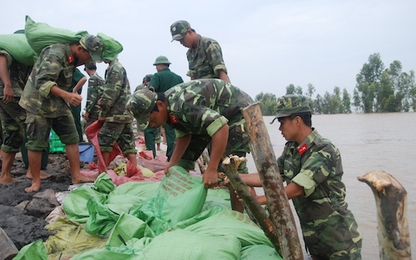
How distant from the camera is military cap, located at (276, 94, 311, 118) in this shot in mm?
2266

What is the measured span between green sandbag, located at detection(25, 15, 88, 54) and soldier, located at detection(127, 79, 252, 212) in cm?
165

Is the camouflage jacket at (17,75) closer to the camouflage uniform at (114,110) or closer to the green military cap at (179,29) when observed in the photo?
the camouflage uniform at (114,110)

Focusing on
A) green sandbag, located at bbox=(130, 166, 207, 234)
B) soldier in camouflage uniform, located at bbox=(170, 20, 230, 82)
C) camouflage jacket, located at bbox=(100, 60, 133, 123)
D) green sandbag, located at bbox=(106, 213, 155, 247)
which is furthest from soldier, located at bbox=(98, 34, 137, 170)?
green sandbag, located at bbox=(106, 213, 155, 247)

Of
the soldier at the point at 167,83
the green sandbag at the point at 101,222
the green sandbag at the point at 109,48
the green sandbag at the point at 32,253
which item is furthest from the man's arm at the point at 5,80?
the green sandbag at the point at 32,253

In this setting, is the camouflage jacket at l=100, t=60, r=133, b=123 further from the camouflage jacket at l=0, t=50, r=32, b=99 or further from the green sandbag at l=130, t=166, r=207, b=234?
the green sandbag at l=130, t=166, r=207, b=234

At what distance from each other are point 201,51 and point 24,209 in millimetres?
2316

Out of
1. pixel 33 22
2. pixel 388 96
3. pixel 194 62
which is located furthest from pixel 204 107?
pixel 388 96

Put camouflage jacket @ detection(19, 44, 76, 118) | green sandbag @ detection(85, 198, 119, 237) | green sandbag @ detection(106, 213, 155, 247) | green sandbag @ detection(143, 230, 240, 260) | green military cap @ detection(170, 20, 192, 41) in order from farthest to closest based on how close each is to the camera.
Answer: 1. green military cap @ detection(170, 20, 192, 41)
2. camouflage jacket @ detection(19, 44, 76, 118)
3. green sandbag @ detection(85, 198, 119, 237)
4. green sandbag @ detection(106, 213, 155, 247)
5. green sandbag @ detection(143, 230, 240, 260)

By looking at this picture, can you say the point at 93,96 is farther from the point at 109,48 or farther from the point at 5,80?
the point at 5,80

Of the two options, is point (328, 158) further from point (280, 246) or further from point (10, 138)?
point (10, 138)

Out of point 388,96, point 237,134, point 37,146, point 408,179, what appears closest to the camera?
point 237,134

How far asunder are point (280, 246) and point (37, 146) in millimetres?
2763

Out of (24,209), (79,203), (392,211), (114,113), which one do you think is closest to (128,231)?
(79,203)

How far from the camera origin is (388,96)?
39.3 m
